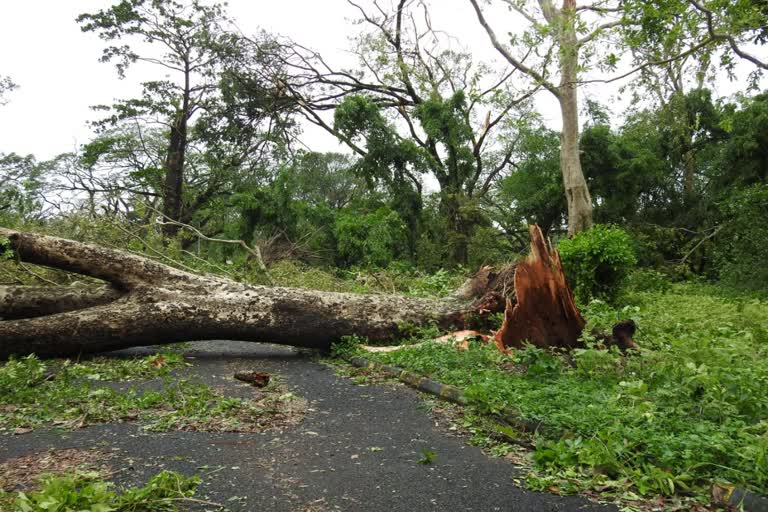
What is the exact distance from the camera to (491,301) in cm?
815

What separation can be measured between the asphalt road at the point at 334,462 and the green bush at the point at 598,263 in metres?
5.58

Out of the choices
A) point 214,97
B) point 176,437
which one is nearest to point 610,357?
point 176,437

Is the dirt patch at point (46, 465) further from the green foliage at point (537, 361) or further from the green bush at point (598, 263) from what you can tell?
the green bush at point (598, 263)

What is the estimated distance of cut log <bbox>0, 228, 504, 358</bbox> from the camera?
23.3ft

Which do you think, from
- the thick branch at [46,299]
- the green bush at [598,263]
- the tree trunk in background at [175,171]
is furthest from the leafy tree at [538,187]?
the thick branch at [46,299]

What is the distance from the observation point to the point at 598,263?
954 centimetres

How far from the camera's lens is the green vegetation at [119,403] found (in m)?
4.37

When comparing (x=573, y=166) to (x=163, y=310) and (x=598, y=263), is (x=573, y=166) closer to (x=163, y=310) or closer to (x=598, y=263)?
(x=598, y=263)

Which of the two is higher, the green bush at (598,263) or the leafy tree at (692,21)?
the leafy tree at (692,21)

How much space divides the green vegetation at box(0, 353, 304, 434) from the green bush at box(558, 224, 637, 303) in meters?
5.89

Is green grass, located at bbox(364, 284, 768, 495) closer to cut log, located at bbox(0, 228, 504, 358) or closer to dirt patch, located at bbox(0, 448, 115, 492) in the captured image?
cut log, located at bbox(0, 228, 504, 358)

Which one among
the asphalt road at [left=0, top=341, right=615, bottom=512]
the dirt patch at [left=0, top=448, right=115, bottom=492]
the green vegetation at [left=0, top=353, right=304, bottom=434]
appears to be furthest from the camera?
the green vegetation at [left=0, top=353, right=304, bottom=434]

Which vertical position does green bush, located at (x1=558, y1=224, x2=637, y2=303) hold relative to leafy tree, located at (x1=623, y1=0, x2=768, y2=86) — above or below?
below

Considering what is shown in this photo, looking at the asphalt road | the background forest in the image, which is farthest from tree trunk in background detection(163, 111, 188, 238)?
the asphalt road
